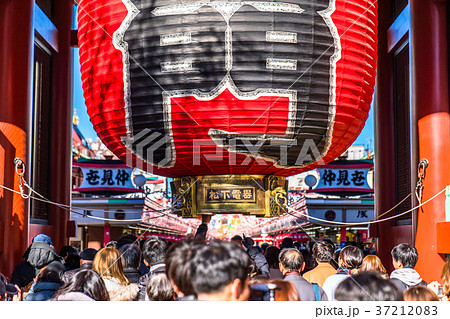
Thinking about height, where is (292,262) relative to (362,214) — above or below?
below

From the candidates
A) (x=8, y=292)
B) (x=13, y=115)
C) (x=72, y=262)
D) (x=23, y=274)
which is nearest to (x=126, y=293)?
(x=8, y=292)

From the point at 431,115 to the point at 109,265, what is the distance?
4.99 meters

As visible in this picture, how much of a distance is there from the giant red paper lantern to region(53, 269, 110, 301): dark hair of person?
44.5 inches

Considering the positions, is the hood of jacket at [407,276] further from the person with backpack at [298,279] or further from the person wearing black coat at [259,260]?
the person wearing black coat at [259,260]

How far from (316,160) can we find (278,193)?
0.34 m

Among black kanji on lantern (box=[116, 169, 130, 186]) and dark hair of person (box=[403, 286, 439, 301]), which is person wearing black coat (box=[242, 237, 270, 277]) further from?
black kanji on lantern (box=[116, 169, 130, 186])

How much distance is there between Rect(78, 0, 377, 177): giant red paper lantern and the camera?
311 cm

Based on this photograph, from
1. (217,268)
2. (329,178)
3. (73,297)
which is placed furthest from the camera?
(329,178)

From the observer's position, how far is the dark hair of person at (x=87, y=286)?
2.44m

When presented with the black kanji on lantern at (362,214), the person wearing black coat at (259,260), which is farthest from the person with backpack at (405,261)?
the black kanji on lantern at (362,214)

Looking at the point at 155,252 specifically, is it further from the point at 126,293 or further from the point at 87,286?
the point at 87,286

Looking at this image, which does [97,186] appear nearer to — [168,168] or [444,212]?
[444,212]

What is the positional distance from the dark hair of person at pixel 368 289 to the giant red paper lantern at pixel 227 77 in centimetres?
140

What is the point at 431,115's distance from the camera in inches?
271
